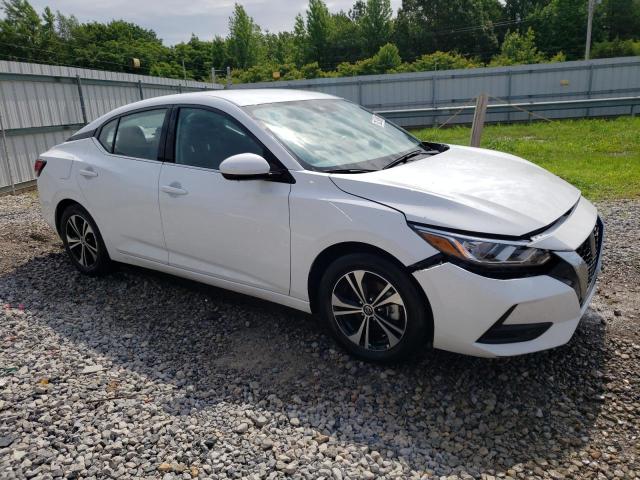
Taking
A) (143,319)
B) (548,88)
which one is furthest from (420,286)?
(548,88)

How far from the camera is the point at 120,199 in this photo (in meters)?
4.27

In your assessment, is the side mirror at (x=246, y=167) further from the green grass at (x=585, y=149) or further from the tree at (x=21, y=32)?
the tree at (x=21, y=32)

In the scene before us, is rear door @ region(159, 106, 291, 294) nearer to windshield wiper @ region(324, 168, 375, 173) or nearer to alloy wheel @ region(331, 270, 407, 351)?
windshield wiper @ region(324, 168, 375, 173)

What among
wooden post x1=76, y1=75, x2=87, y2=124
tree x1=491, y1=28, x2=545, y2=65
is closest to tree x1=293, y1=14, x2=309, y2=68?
tree x1=491, y1=28, x2=545, y2=65

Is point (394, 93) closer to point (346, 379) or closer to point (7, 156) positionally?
point (7, 156)

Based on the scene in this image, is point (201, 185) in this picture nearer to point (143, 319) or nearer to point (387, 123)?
point (143, 319)

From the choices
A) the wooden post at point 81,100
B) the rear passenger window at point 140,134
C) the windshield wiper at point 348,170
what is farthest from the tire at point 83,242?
the wooden post at point 81,100

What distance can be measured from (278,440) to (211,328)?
1396 mm

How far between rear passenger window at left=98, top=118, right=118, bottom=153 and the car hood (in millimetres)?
2388

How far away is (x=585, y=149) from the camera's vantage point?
11.5 m

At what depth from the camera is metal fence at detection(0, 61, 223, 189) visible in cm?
987

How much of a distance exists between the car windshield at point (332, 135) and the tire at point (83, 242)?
203cm

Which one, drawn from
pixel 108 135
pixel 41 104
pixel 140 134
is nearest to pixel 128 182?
pixel 140 134

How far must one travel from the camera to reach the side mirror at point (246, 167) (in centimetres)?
327
